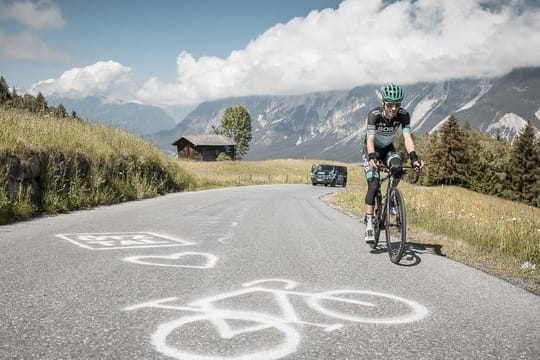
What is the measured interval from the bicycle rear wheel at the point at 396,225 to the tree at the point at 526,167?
7659cm

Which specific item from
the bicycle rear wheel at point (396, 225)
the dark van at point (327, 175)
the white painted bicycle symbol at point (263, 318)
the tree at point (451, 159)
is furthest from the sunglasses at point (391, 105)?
the tree at point (451, 159)

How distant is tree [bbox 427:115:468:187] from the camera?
2945 inches

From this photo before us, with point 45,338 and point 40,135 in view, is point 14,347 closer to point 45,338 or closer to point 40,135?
point 45,338

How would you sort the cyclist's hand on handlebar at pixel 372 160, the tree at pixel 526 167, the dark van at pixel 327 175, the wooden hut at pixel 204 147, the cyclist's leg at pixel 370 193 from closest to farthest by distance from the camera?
the cyclist's hand on handlebar at pixel 372 160
the cyclist's leg at pixel 370 193
the dark van at pixel 327 175
the tree at pixel 526 167
the wooden hut at pixel 204 147

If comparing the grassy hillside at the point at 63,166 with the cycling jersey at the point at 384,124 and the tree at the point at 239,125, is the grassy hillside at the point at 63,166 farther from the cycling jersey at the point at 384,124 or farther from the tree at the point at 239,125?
the tree at the point at 239,125

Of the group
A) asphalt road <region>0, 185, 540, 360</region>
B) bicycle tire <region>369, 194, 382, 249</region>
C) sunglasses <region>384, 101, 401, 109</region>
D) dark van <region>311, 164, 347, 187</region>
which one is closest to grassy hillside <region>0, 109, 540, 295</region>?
bicycle tire <region>369, 194, 382, 249</region>

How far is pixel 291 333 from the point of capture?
334cm

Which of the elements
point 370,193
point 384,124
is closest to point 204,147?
point 370,193

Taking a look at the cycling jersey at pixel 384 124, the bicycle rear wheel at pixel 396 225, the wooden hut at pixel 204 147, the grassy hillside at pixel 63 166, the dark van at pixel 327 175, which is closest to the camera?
the bicycle rear wheel at pixel 396 225

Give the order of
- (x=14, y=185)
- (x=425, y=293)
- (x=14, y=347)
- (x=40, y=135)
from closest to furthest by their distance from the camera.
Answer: (x=14, y=347) → (x=425, y=293) → (x=14, y=185) → (x=40, y=135)

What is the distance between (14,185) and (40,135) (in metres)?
2.76

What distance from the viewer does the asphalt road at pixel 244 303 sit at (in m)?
3.06

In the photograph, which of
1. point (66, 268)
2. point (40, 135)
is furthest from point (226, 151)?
point (66, 268)

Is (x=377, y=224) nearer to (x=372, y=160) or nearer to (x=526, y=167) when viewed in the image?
(x=372, y=160)
